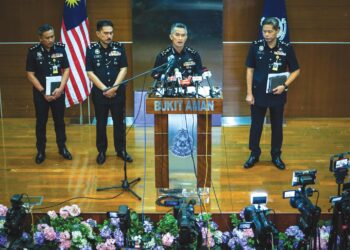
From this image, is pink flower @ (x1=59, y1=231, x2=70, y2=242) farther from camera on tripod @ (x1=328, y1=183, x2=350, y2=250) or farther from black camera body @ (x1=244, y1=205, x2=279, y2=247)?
camera on tripod @ (x1=328, y1=183, x2=350, y2=250)

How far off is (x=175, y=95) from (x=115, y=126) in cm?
135

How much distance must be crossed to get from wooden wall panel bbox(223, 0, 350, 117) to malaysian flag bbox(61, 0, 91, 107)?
1.81 m

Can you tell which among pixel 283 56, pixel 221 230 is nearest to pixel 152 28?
pixel 283 56

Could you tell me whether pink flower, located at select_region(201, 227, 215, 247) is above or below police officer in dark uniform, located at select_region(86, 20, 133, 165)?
below

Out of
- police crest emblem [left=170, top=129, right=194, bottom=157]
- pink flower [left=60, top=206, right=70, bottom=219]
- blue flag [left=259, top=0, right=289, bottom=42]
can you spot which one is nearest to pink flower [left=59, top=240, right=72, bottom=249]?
pink flower [left=60, top=206, right=70, bottom=219]

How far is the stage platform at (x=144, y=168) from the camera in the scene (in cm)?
475

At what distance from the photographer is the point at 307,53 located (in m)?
7.21

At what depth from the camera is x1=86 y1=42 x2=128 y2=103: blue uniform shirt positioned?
5.37 meters

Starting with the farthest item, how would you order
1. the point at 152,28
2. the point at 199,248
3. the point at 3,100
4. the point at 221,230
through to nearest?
the point at 3,100 < the point at 152,28 < the point at 221,230 < the point at 199,248

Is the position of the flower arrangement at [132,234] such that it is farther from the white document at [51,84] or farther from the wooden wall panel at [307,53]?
the wooden wall panel at [307,53]

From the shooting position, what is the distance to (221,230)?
14.3ft

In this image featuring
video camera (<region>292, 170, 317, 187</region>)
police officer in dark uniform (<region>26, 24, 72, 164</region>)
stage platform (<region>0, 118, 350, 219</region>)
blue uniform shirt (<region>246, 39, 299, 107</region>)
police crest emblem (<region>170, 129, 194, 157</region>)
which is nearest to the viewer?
video camera (<region>292, 170, 317, 187</region>)

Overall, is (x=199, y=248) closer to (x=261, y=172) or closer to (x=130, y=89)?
(x=261, y=172)

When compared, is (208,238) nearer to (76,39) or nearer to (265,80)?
→ (265,80)
